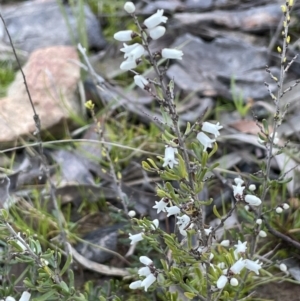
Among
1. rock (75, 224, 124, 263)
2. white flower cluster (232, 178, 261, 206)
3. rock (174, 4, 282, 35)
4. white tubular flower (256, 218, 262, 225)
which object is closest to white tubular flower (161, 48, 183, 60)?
white flower cluster (232, 178, 261, 206)

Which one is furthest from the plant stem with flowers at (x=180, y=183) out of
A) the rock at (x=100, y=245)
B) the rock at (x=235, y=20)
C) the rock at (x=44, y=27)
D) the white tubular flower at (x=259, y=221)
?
the rock at (x=44, y=27)

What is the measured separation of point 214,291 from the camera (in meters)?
1.55

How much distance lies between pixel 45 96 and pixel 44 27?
40.1 inches

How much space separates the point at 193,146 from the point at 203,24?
2.30m

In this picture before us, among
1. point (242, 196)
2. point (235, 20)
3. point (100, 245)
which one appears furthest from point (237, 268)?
point (235, 20)

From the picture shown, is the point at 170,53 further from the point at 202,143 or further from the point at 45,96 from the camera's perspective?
the point at 45,96

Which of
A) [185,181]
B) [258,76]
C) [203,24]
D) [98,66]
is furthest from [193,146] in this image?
[203,24]

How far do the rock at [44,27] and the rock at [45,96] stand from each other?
371 mm

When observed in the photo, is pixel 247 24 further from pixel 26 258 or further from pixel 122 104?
pixel 26 258

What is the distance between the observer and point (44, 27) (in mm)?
3916

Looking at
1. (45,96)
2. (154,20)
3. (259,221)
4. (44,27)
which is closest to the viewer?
(154,20)

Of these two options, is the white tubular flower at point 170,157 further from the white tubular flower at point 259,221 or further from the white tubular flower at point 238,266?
the white tubular flower at point 259,221

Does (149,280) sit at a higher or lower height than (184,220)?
lower

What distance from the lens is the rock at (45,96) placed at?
2832 millimetres
